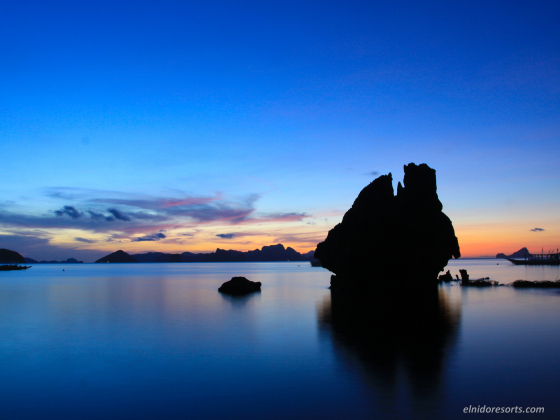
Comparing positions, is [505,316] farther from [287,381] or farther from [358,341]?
[287,381]

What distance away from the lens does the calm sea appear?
12836 millimetres

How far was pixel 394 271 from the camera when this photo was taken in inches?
1980

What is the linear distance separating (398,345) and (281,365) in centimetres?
726

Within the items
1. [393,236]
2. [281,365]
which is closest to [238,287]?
[393,236]

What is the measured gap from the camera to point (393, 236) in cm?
4894

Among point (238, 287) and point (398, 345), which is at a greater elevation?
point (238, 287)

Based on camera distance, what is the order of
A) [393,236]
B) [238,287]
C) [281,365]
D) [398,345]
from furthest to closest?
[238,287] < [393,236] < [398,345] < [281,365]

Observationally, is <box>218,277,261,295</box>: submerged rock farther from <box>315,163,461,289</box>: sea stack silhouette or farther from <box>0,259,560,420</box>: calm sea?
<box>0,259,560,420</box>: calm sea

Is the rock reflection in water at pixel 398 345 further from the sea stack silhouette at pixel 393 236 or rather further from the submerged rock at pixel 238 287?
the submerged rock at pixel 238 287

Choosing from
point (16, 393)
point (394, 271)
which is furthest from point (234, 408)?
point (394, 271)

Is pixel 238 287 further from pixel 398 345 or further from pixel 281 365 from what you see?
pixel 281 365

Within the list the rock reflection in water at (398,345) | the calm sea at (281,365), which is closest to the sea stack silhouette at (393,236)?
the rock reflection in water at (398,345)

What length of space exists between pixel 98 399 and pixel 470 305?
38351mm

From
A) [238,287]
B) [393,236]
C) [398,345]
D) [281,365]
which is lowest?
[281,365]
